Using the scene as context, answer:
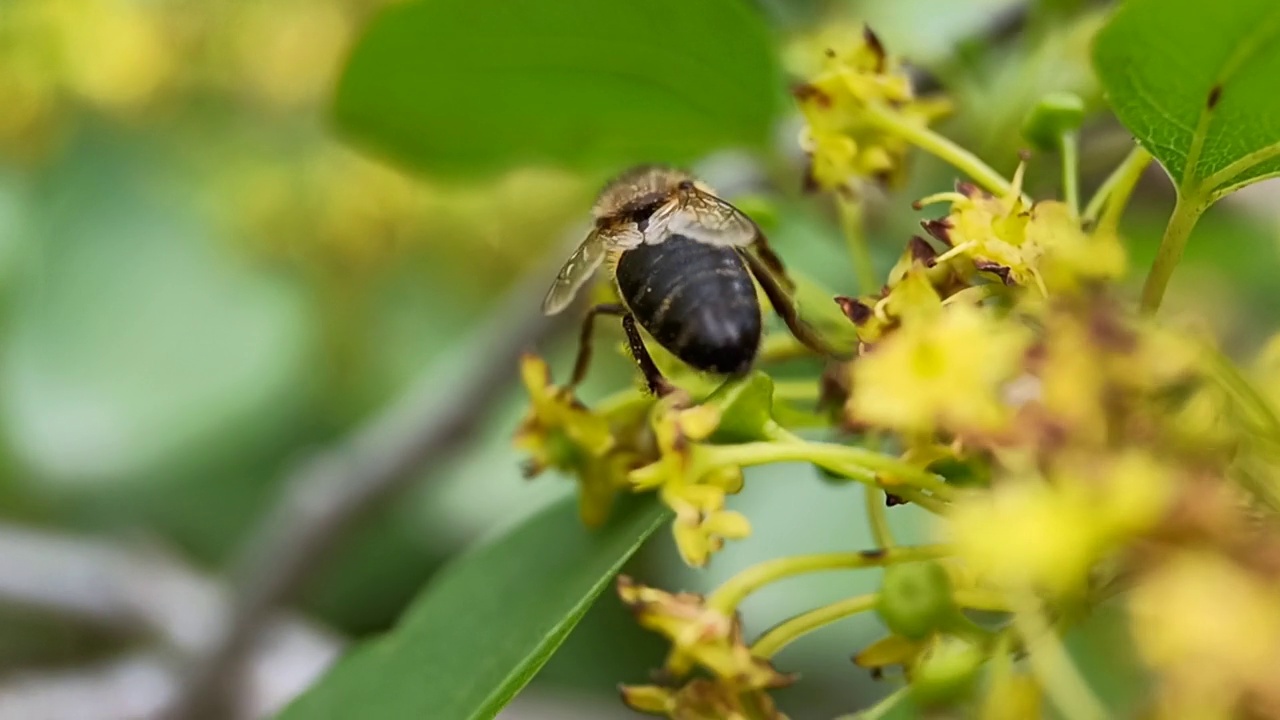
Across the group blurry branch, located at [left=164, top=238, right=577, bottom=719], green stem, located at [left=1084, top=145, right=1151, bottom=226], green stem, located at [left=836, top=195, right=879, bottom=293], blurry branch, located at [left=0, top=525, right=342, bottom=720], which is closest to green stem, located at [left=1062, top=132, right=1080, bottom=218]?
green stem, located at [left=1084, top=145, right=1151, bottom=226]

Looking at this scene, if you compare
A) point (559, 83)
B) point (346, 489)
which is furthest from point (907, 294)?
point (346, 489)

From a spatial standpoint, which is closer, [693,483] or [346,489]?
[693,483]

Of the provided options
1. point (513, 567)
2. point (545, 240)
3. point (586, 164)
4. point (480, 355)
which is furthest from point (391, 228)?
point (513, 567)

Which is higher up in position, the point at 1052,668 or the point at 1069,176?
the point at 1069,176

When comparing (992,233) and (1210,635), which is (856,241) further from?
(1210,635)

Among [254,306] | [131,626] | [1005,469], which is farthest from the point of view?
[254,306]

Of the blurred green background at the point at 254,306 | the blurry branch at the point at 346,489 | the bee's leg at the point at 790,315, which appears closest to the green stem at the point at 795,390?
the bee's leg at the point at 790,315

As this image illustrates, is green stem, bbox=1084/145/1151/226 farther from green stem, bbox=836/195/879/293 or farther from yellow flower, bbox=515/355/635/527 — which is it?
yellow flower, bbox=515/355/635/527
